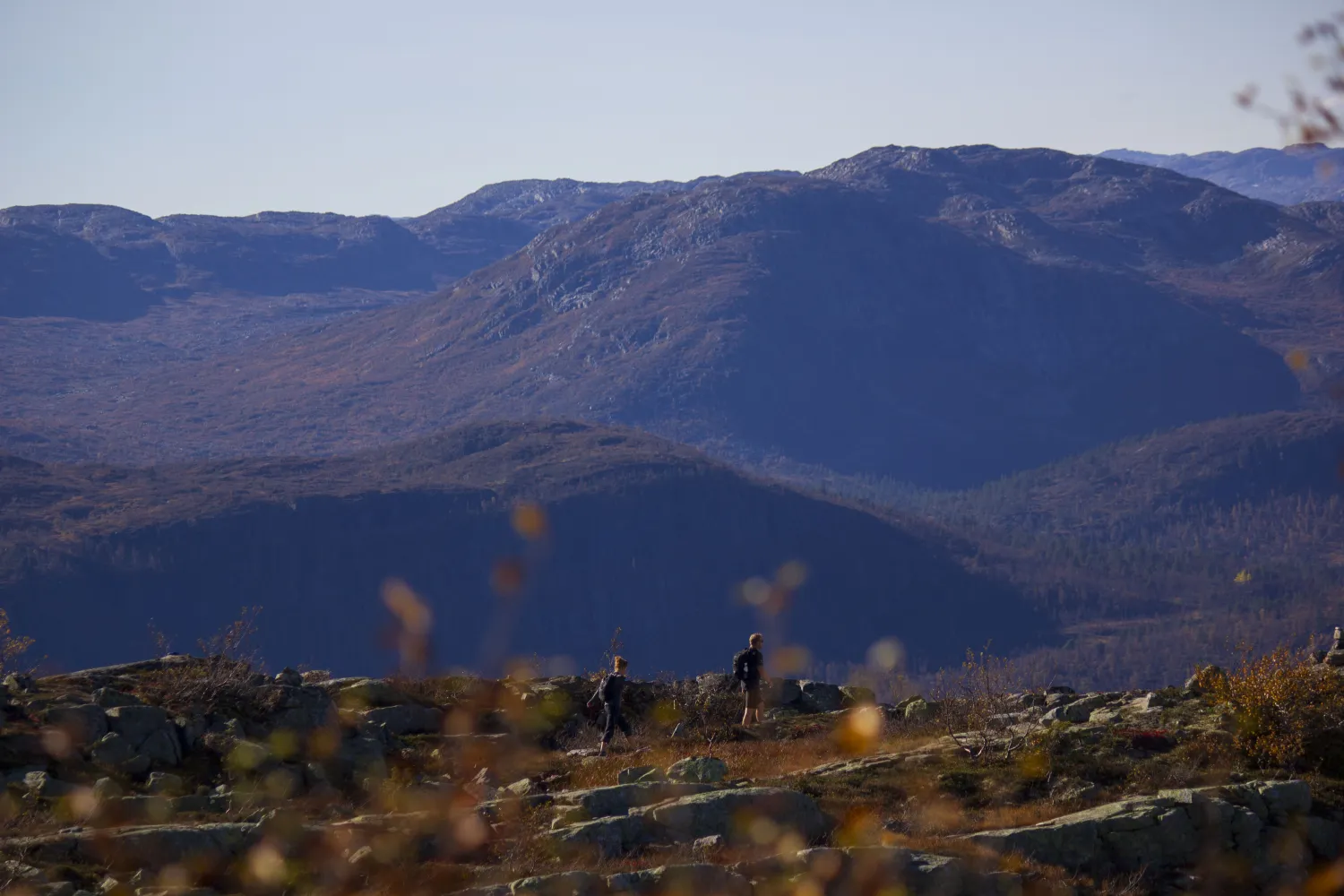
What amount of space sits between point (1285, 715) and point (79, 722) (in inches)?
821

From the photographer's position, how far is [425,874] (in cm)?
2130

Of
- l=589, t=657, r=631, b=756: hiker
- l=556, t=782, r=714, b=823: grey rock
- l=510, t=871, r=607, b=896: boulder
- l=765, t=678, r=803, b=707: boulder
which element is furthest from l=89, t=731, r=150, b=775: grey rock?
l=765, t=678, r=803, b=707: boulder

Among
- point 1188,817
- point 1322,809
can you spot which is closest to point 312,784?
point 1188,817

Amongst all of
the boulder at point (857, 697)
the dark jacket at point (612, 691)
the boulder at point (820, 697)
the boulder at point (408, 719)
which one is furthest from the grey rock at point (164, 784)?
the boulder at point (857, 697)

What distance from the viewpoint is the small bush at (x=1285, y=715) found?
2650cm

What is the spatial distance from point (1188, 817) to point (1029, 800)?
276 centimetres

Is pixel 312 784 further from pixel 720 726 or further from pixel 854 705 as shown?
pixel 854 705

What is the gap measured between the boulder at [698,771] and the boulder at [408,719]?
680 cm

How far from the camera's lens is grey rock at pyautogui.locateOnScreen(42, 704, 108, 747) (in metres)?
25.2

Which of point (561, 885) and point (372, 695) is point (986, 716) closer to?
point (561, 885)

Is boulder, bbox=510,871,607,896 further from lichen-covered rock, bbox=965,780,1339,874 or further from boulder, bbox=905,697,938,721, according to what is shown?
boulder, bbox=905,697,938,721

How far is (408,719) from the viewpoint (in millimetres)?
30828

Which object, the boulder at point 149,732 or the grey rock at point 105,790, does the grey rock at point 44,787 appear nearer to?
the grey rock at point 105,790

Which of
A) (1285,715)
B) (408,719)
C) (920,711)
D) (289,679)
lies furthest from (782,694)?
(1285,715)
